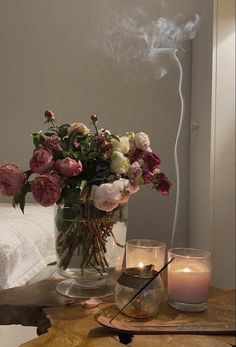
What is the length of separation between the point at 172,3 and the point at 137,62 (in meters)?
0.26

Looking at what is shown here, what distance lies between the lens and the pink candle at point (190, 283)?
833 millimetres

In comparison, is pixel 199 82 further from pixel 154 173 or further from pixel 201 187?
pixel 154 173

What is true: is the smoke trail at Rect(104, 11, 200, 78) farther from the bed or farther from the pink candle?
the pink candle

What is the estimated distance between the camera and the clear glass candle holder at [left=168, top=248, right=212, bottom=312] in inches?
32.8

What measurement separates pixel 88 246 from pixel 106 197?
140mm

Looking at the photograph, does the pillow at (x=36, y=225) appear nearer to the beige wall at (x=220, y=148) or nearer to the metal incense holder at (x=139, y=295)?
the metal incense holder at (x=139, y=295)

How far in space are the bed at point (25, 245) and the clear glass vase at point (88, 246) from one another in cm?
12

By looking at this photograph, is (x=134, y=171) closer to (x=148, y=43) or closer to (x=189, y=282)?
(x=189, y=282)

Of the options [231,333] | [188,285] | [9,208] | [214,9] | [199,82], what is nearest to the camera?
[231,333]

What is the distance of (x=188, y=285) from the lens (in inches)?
32.7

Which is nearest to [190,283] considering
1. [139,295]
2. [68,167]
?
[139,295]

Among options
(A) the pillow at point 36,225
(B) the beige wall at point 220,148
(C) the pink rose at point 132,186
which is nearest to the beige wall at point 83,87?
(B) the beige wall at point 220,148

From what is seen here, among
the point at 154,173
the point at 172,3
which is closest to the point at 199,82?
the point at 172,3

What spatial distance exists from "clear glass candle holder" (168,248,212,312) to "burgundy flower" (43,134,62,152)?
1.15 ft
